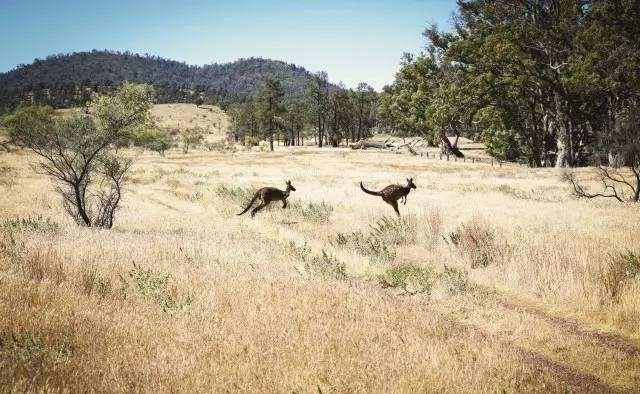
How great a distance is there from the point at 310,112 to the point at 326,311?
90.4 metres

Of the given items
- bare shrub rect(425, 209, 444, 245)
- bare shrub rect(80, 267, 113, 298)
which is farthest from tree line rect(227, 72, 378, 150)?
bare shrub rect(80, 267, 113, 298)

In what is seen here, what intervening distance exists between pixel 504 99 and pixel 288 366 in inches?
1892

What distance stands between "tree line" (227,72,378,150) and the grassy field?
229 feet

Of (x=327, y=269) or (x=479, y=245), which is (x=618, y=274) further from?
(x=327, y=269)

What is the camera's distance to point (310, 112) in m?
93.7

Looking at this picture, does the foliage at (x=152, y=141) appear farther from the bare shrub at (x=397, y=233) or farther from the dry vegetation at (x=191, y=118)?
the dry vegetation at (x=191, y=118)

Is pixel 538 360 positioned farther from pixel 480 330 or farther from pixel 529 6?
pixel 529 6

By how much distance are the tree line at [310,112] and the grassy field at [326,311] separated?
69.7 meters

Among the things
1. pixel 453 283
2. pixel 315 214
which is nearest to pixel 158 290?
pixel 453 283

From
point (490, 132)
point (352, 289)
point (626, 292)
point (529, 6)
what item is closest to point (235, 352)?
point (352, 289)

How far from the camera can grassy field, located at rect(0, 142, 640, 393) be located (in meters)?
3.99

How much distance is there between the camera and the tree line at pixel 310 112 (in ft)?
258

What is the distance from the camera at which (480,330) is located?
19.4 feet

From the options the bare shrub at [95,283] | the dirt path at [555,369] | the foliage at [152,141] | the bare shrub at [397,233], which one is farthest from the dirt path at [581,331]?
the foliage at [152,141]
